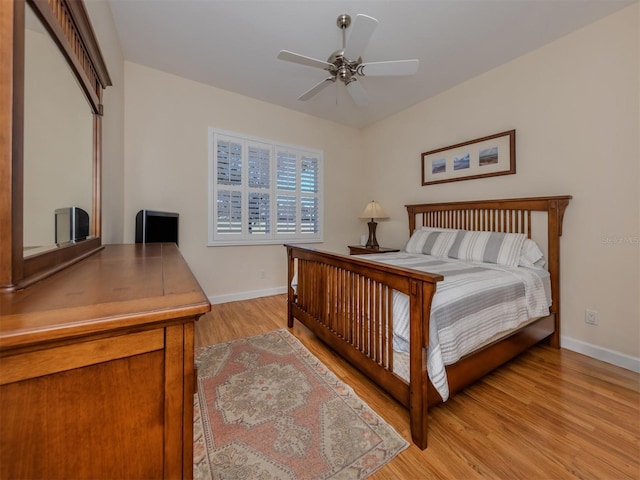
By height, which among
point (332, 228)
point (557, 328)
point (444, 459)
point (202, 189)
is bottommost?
point (444, 459)

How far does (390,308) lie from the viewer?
1.48 m

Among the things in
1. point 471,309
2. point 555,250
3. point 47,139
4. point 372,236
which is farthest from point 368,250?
point 47,139

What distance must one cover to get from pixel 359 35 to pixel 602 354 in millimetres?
2967

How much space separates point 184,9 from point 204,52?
53cm

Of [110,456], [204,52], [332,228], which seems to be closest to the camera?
[110,456]

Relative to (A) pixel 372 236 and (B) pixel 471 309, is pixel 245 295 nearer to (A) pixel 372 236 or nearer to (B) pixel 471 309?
(A) pixel 372 236

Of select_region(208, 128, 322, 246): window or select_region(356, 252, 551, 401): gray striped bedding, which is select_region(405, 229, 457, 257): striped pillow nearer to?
select_region(356, 252, 551, 401): gray striped bedding

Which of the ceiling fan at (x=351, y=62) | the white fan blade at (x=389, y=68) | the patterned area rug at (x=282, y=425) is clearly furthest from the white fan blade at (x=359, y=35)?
the patterned area rug at (x=282, y=425)

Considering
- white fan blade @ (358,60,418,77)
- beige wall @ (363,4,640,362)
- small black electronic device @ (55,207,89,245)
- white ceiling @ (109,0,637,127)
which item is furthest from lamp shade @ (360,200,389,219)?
small black electronic device @ (55,207,89,245)

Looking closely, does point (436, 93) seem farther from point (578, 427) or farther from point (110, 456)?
point (110, 456)

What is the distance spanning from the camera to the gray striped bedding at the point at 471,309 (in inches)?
52.6

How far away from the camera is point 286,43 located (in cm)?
242

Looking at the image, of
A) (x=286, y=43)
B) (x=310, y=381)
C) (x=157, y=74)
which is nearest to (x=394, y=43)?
(x=286, y=43)

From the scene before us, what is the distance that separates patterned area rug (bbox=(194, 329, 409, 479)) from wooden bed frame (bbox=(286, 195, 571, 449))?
21 centimetres
